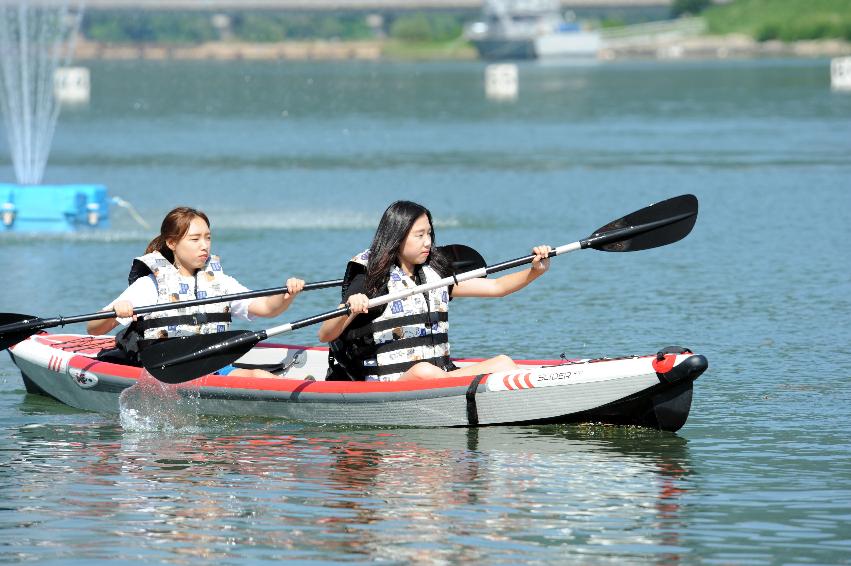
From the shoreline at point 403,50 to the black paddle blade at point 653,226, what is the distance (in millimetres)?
109058

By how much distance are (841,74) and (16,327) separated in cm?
6498

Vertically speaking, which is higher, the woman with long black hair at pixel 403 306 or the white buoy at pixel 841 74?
the white buoy at pixel 841 74

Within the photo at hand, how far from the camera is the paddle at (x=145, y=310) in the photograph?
1238cm

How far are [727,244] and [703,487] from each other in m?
13.4

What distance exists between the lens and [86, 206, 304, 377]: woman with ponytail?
12367 mm

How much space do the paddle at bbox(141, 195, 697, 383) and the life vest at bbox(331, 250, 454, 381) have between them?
0.17 m

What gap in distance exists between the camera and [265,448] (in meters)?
12.1

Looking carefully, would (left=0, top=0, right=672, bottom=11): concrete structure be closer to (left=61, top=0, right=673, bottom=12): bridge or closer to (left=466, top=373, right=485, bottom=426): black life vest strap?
(left=61, top=0, right=673, bottom=12): bridge

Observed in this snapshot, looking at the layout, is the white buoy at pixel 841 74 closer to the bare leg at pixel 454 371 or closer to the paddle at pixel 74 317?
the paddle at pixel 74 317

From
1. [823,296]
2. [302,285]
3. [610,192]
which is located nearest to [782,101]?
[610,192]

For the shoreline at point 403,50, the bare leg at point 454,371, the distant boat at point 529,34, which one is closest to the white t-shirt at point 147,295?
the bare leg at point 454,371

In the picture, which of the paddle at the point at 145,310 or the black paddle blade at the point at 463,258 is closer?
the paddle at the point at 145,310

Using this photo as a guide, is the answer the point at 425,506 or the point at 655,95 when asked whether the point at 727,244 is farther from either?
the point at 655,95

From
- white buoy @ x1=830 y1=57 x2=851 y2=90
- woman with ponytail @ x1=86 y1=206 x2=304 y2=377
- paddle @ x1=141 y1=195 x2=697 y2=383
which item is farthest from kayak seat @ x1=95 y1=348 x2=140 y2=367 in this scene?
white buoy @ x1=830 y1=57 x2=851 y2=90
